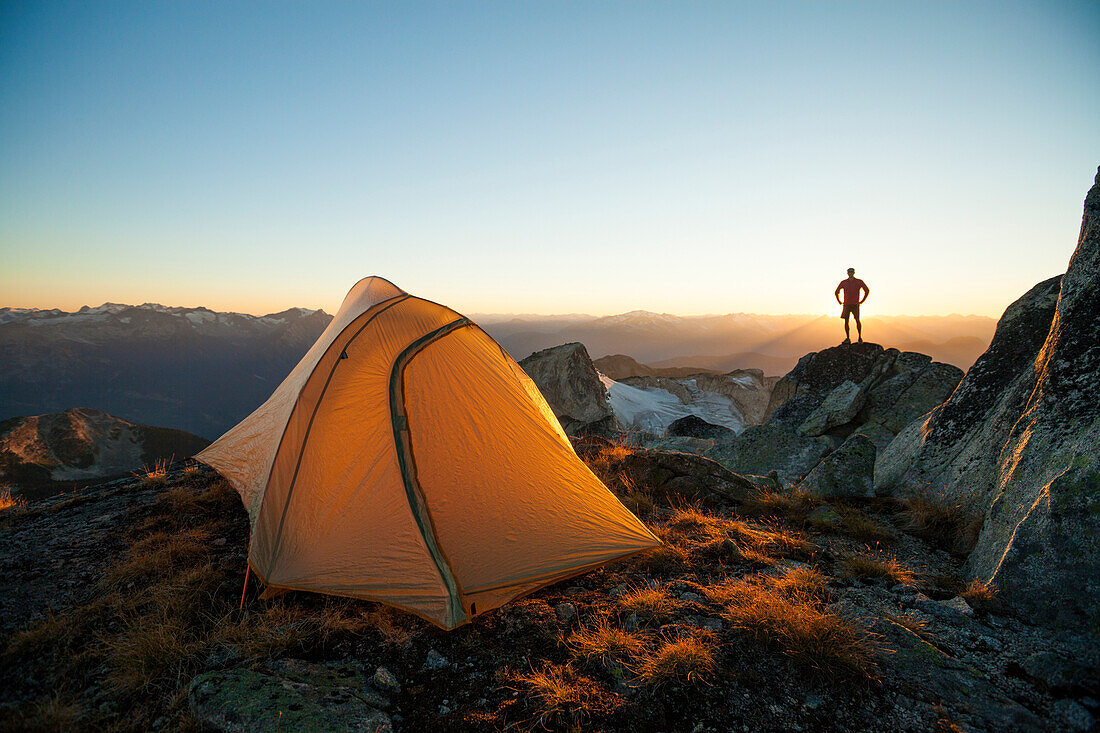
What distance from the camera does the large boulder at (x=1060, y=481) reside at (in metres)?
3.56

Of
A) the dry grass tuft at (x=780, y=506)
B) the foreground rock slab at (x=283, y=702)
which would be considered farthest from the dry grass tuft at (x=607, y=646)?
the dry grass tuft at (x=780, y=506)

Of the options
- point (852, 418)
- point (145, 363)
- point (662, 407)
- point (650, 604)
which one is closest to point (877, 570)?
point (650, 604)

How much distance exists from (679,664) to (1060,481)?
3725 millimetres

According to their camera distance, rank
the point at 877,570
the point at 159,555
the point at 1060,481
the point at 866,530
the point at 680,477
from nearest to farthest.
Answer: the point at 1060,481 → the point at 877,570 → the point at 159,555 → the point at 866,530 → the point at 680,477

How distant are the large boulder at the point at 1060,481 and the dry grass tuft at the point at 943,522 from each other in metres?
0.62

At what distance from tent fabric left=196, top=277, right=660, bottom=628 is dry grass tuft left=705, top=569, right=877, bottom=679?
1046mm

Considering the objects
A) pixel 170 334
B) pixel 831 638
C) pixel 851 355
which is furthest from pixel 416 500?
pixel 170 334

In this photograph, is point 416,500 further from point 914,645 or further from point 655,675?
point 914,645

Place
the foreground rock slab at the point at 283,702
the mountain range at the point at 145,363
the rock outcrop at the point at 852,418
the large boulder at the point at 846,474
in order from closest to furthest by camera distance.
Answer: the foreground rock slab at the point at 283,702, the large boulder at the point at 846,474, the rock outcrop at the point at 852,418, the mountain range at the point at 145,363

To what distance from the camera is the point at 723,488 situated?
7016mm

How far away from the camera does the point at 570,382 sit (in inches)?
1087

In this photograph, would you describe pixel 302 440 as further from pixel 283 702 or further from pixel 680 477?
pixel 680 477

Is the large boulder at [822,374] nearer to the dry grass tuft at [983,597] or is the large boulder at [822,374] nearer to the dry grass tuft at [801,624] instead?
the dry grass tuft at [983,597]

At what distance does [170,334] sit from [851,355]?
710 ft
